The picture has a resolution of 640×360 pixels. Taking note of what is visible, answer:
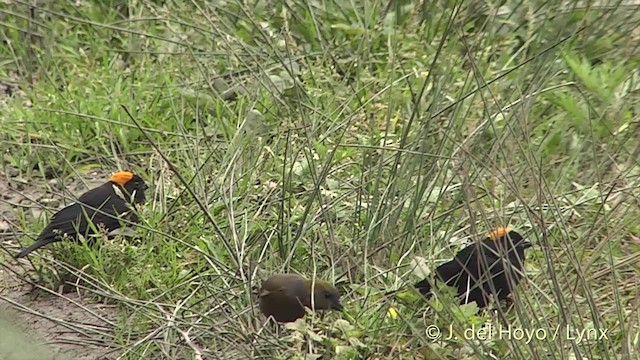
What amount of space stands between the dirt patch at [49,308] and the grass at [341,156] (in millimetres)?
64

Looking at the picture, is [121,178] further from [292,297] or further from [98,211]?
[292,297]

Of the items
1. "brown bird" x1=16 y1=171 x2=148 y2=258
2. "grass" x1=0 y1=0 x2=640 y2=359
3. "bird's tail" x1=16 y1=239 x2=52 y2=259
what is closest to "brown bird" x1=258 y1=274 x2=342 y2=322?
"grass" x1=0 y1=0 x2=640 y2=359

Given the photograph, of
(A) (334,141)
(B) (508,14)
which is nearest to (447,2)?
(B) (508,14)

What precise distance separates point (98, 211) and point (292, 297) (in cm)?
110

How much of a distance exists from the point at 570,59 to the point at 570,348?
2.02m

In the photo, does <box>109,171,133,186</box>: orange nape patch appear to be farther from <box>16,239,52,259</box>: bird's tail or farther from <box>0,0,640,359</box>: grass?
<box>16,239,52,259</box>: bird's tail

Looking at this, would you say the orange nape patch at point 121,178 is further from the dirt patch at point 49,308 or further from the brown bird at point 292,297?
the brown bird at point 292,297

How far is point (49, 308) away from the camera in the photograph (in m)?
3.94

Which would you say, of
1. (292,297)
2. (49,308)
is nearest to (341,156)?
(292,297)

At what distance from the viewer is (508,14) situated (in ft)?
A: 17.1

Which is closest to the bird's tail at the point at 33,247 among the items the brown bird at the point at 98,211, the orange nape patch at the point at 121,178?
the brown bird at the point at 98,211

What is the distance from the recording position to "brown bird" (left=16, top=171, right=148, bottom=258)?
3969mm

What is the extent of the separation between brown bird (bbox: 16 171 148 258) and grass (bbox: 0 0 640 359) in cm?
8

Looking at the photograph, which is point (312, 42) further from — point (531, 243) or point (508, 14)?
point (531, 243)
